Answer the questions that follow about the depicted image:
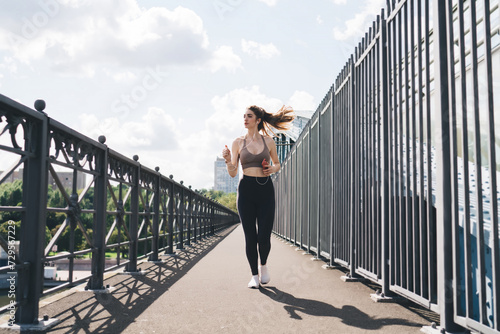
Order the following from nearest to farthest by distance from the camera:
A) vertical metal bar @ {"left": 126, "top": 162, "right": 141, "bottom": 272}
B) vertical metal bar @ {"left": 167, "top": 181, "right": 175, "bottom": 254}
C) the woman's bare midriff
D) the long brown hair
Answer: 1. the woman's bare midriff
2. the long brown hair
3. vertical metal bar @ {"left": 126, "top": 162, "right": 141, "bottom": 272}
4. vertical metal bar @ {"left": 167, "top": 181, "right": 175, "bottom": 254}

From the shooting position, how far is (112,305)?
3955mm

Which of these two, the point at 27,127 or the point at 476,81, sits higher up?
the point at 476,81

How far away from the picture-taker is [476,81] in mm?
2662

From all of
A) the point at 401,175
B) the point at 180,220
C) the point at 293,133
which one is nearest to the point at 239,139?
the point at 401,175

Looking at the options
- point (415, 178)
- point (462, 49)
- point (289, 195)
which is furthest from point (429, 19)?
point (289, 195)

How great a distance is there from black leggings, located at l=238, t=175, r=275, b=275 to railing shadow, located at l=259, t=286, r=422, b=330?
27.9 inches

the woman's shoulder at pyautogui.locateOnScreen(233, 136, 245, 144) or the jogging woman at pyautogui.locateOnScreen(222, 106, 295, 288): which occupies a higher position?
the woman's shoulder at pyautogui.locateOnScreen(233, 136, 245, 144)

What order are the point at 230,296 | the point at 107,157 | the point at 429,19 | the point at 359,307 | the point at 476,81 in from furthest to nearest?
the point at 107,157
the point at 230,296
the point at 359,307
the point at 429,19
the point at 476,81

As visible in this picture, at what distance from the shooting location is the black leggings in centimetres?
513

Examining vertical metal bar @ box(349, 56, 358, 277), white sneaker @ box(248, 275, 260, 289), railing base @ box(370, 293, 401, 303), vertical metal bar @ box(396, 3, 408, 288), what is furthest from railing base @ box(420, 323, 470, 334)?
vertical metal bar @ box(349, 56, 358, 277)

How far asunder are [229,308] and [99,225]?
169cm

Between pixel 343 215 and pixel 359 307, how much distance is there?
7.97 ft

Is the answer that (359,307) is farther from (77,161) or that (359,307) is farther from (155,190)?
(155,190)

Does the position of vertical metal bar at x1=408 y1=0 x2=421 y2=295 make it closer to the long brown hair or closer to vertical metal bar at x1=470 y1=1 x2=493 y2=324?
vertical metal bar at x1=470 y1=1 x2=493 y2=324
